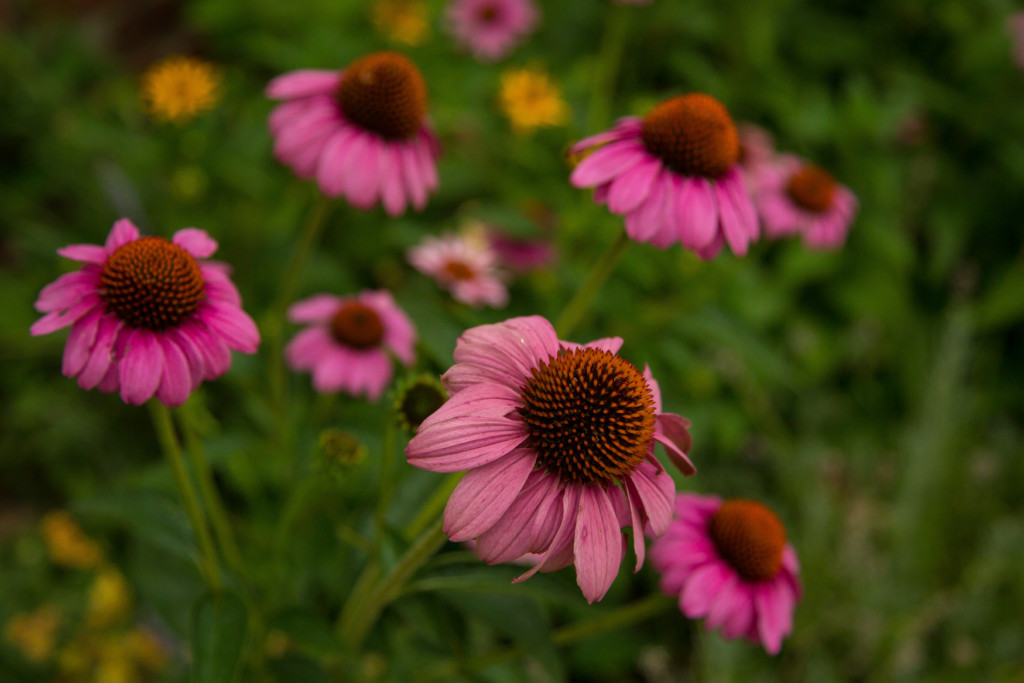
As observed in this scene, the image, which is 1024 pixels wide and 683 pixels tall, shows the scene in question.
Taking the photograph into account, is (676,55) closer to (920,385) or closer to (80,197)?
(920,385)

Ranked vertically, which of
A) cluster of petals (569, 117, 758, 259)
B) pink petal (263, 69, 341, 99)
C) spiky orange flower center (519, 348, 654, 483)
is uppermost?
cluster of petals (569, 117, 758, 259)

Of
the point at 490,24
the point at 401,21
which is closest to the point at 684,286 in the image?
the point at 490,24

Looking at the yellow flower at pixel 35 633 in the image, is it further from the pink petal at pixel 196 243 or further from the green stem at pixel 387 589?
the pink petal at pixel 196 243

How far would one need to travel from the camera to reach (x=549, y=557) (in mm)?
553

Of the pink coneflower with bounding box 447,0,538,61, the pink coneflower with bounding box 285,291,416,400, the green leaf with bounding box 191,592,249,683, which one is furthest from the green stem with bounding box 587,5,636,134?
the green leaf with bounding box 191,592,249,683

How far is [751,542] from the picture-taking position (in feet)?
2.62

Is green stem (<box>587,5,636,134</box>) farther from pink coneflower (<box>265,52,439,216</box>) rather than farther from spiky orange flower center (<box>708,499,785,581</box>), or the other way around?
spiky orange flower center (<box>708,499,785,581</box>)

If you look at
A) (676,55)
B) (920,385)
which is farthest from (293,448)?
(920,385)

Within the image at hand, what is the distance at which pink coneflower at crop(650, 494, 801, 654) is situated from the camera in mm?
787

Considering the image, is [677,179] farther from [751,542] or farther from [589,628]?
[589,628]

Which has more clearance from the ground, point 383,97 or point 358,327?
point 383,97

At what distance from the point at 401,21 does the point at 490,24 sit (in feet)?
0.87

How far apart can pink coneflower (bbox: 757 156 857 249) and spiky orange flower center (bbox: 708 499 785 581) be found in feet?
2.77

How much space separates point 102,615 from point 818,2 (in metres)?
2.92
